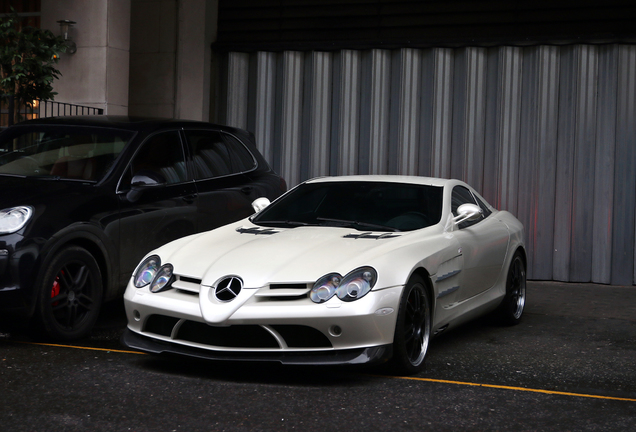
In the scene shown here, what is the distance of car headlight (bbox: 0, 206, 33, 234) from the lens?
589 centimetres

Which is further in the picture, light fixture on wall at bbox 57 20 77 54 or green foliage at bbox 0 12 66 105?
light fixture on wall at bbox 57 20 77 54

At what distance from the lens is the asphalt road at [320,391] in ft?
14.3

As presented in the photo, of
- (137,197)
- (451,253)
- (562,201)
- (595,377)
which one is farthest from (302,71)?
(595,377)

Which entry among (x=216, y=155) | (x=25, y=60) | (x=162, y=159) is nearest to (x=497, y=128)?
(x=216, y=155)

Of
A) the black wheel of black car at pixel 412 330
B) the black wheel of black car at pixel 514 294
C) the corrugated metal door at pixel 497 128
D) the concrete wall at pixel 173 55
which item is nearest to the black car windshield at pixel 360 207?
the black wheel of black car at pixel 412 330

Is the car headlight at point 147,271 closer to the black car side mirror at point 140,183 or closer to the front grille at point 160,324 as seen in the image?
the front grille at point 160,324

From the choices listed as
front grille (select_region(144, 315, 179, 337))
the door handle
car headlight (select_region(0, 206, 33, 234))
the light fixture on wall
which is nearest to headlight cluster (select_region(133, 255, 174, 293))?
front grille (select_region(144, 315, 179, 337))

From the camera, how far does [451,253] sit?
608 centimetres

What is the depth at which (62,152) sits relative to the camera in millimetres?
7145

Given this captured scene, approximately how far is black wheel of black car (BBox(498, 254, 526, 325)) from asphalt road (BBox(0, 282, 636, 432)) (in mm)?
587

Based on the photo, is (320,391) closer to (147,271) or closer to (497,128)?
(147,271)

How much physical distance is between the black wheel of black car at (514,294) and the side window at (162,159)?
3.01 meters

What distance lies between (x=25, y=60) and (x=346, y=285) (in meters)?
5.80

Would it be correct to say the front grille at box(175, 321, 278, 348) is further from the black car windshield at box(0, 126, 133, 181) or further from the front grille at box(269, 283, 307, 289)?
the black car windshield at box(0, 126, 133, 181)
